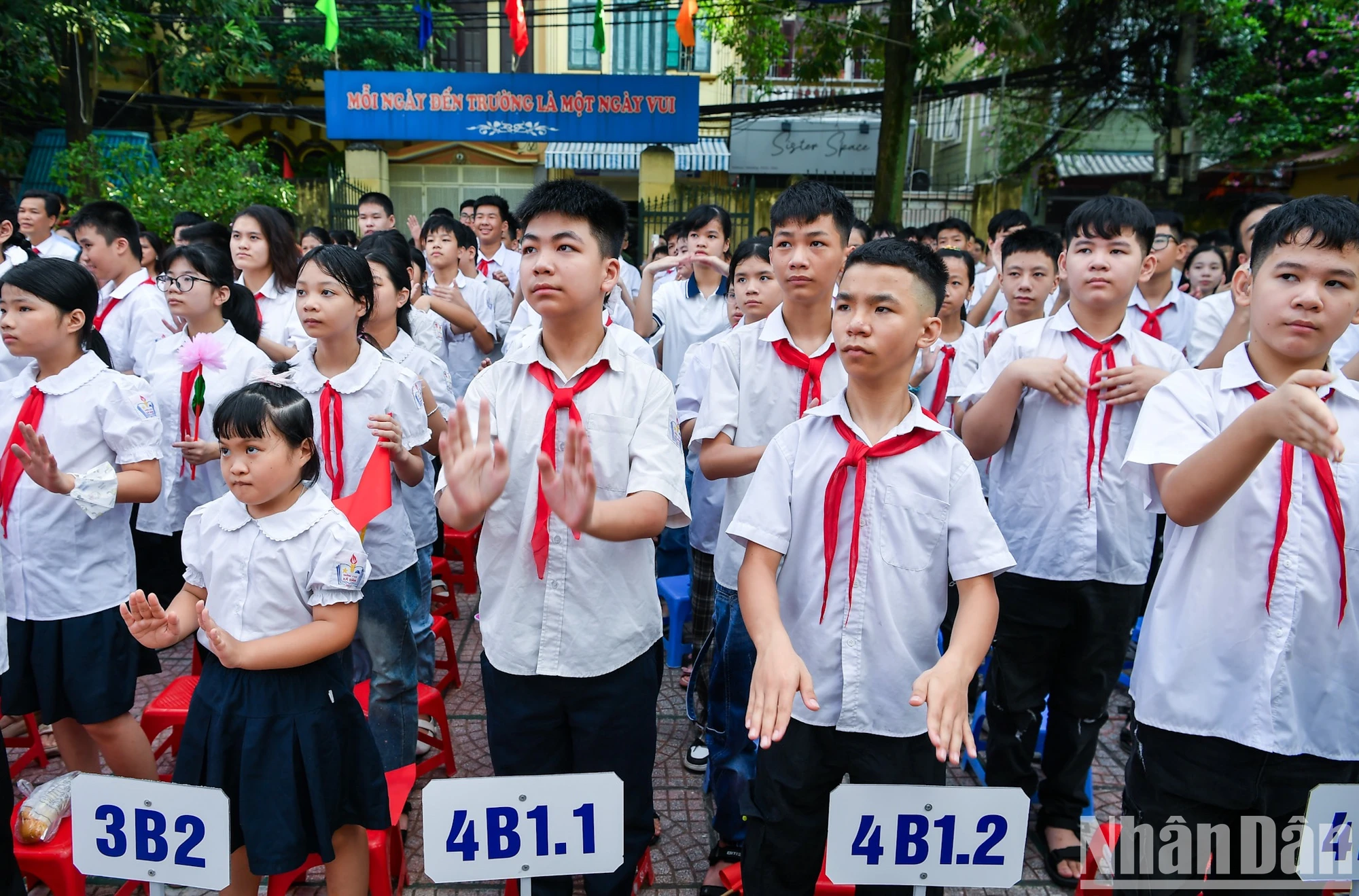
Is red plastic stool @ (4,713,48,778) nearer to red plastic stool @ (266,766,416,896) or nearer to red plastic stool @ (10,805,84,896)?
red plastic stool @ (10,805,84,896)

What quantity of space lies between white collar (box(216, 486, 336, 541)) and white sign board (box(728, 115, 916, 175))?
54.0ft

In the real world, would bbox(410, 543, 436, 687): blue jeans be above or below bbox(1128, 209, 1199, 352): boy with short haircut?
below

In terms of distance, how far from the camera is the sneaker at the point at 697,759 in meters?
3.56

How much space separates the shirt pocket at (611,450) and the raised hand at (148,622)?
44.4 inches

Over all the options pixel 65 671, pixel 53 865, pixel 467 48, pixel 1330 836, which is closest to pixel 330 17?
pixel 467 48

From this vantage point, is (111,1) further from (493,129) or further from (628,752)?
(628,752)

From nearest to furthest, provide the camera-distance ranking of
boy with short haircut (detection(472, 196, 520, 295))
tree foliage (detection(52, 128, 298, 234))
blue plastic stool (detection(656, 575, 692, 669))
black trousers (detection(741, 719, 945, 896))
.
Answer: black trousers (detection(741, 719, 945, 896))
blue plastic stool (detection(656, 575, 692, 669))
boy with short haircut (detection(472, 196, 520, 295))
tree foliage (detection(52, 128, 298, 234))

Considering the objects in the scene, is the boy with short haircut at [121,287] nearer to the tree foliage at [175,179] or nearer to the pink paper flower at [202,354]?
the pink paper flower at [202,354]

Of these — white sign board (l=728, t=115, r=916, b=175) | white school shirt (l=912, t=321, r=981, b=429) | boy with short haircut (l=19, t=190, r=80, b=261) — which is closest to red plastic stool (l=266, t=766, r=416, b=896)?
white school shirt (l=912, t=321, r=981, b=429)

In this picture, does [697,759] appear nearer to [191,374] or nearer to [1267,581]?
[1267,581]

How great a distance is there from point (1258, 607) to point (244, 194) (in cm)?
974

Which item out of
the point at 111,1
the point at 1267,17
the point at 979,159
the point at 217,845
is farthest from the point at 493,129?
the point at 217,845

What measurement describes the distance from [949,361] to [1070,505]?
1237mm

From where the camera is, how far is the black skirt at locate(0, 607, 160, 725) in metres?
2.80
